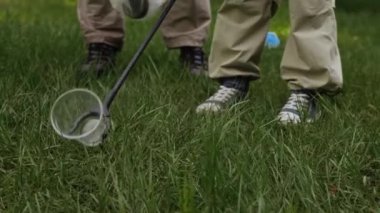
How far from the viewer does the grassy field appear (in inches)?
64.4

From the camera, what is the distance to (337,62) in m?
2.43

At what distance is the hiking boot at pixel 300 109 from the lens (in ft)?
7.20

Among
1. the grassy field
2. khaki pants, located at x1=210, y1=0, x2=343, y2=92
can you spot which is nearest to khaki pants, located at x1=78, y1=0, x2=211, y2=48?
the grassy field

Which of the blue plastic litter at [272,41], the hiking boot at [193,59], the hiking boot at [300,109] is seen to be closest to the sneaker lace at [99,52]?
the hiking boot at [193,59]

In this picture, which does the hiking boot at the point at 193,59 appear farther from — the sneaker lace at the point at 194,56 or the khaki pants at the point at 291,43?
the khaki pants at the point at 291,43

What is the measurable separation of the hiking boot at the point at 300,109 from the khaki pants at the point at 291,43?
1.2 inches

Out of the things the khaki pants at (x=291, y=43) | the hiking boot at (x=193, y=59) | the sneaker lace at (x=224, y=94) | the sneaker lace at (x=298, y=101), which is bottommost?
the hiking boot at (x=193, y=59)

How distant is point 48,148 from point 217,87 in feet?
3.12

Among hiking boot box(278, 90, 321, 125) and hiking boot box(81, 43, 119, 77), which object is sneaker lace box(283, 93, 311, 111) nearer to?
hiking boot box(278, 90, 321, 125)

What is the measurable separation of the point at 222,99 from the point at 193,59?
67 centimetres

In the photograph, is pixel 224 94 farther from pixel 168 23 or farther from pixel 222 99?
pixel 168 23

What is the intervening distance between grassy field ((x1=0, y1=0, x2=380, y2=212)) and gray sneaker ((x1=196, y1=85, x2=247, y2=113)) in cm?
5

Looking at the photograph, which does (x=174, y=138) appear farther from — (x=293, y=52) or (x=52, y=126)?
(x=293, y=52)

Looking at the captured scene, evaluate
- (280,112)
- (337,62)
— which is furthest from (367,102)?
(280,112)
